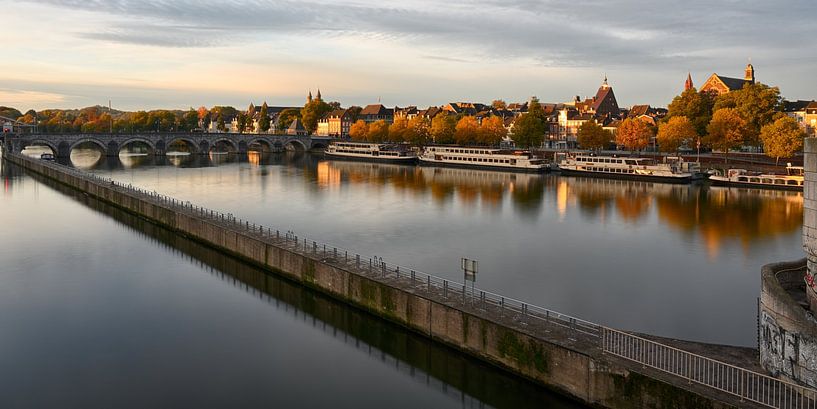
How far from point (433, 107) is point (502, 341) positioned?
483 ft

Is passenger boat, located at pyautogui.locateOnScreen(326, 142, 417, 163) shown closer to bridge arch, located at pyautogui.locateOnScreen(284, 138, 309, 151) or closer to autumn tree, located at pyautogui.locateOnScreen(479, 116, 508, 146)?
autumn tree, located at pyautogui.locateOnScreen(479, 116, 508, 146)

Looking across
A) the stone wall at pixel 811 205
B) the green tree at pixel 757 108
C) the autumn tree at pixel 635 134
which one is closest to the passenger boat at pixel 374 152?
the autumn tree at pixel 635 134

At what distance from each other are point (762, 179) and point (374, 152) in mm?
61619

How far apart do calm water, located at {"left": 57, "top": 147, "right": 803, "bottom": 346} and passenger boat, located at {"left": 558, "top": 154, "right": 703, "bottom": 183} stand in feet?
13.3

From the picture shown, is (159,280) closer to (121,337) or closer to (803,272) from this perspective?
(121,337)

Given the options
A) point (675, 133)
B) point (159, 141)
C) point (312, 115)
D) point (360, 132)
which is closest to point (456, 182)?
point (675, 133)

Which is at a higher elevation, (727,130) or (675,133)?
(727,130)

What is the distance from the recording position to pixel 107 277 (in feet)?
101

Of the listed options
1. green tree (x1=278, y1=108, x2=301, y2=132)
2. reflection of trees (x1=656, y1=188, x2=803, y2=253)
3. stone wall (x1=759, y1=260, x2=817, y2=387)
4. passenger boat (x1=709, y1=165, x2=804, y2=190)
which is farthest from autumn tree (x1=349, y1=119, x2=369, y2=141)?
stone wall (x1=759, y1=260, x2=817, y2=387)

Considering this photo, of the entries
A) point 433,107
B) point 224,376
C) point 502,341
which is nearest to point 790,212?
point 502,341

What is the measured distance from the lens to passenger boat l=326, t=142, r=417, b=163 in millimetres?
109856

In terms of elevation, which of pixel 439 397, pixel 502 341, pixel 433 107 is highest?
pixel 433 107

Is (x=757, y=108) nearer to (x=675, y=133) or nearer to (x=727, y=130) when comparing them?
(x=727, y=130)

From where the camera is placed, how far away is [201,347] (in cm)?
2173
